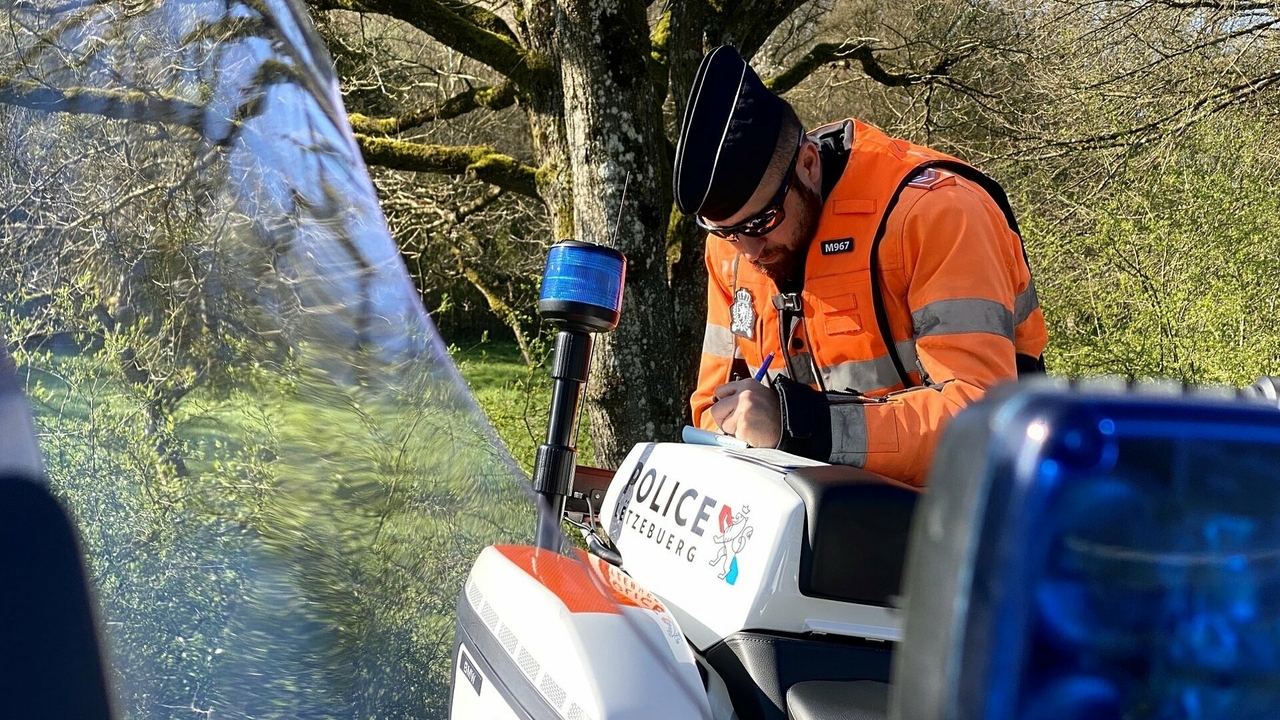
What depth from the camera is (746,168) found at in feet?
7.53

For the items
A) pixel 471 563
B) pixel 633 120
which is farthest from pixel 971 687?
pixel 633 120

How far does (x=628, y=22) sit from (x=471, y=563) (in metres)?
4.92

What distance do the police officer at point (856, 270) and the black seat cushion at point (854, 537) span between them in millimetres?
485

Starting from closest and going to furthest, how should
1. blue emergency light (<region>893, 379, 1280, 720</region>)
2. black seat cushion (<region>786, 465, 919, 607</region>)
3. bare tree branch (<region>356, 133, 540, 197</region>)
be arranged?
blue emergency light (<region>893, 379, 1280, 720</region>)
black seat cushion (<region>786, 465, 919, 607</region>)
bare tree branch (<region>356, 133, 540, 197</region>)

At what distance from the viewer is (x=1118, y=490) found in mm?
611

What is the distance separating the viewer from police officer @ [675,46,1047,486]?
2090 mm

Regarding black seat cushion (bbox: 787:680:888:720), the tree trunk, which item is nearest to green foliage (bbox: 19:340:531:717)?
black seat cushion (bbox: 787:680:888:720)

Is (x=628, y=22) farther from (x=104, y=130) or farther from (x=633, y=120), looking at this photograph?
(x=104, y=130)

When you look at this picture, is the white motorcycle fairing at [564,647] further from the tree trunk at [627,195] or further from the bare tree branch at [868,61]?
the bare tree branch at [868,61]

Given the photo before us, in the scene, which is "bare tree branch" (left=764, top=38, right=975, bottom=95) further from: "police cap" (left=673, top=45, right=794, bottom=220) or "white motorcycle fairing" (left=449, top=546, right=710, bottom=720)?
"white motorcycle fairing" (left=449, top=546, right=710, bottom=720)

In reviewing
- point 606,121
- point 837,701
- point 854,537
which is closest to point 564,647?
point 837,701

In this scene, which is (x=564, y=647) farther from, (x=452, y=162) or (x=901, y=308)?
(x=452, y=162)

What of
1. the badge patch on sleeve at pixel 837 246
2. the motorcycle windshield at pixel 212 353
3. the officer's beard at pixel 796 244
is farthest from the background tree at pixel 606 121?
the motorcycle windshield at pixel 212 353

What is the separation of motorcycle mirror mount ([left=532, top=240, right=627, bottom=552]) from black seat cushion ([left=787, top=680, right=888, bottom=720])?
60 centimetres
